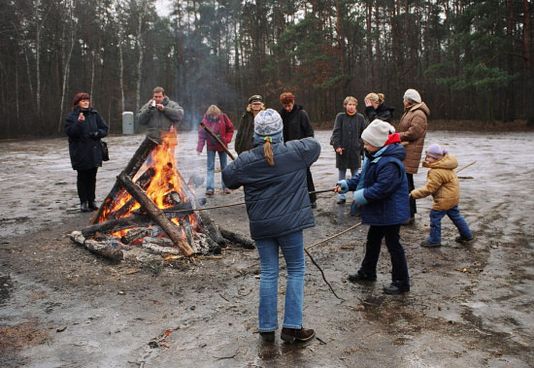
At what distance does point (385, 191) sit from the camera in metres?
4.61

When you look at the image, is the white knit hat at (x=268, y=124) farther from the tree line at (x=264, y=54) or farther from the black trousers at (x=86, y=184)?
the tree line at (x=264, y=54)

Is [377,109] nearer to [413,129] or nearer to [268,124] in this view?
[413,129]

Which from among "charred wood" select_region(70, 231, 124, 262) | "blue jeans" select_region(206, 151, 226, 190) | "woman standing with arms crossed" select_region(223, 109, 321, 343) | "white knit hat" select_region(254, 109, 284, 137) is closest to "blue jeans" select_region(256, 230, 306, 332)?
"woman standing with arms crossed" select_region(223, 109, 321, 343)

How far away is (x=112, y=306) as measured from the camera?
471 centimetres

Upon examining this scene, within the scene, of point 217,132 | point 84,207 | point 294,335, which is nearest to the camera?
point 294,335

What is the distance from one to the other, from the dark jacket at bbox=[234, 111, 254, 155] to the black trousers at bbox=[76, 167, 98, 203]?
2779mm

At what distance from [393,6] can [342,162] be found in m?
31.1

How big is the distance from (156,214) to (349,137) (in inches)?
158

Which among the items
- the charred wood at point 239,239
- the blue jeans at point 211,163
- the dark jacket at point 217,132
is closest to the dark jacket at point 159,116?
the dark jacket at point 217,132

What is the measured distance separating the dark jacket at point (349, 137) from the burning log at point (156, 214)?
3753 millimetres

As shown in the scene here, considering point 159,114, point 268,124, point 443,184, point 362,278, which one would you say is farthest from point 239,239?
point 159,114

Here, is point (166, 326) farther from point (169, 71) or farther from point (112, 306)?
point (169, 71)

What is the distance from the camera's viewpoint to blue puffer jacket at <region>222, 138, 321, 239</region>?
373 cm

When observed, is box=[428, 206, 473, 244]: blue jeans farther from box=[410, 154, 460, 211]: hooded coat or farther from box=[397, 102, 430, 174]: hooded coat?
box=[397, 102, 430, 174]: hooded coat
